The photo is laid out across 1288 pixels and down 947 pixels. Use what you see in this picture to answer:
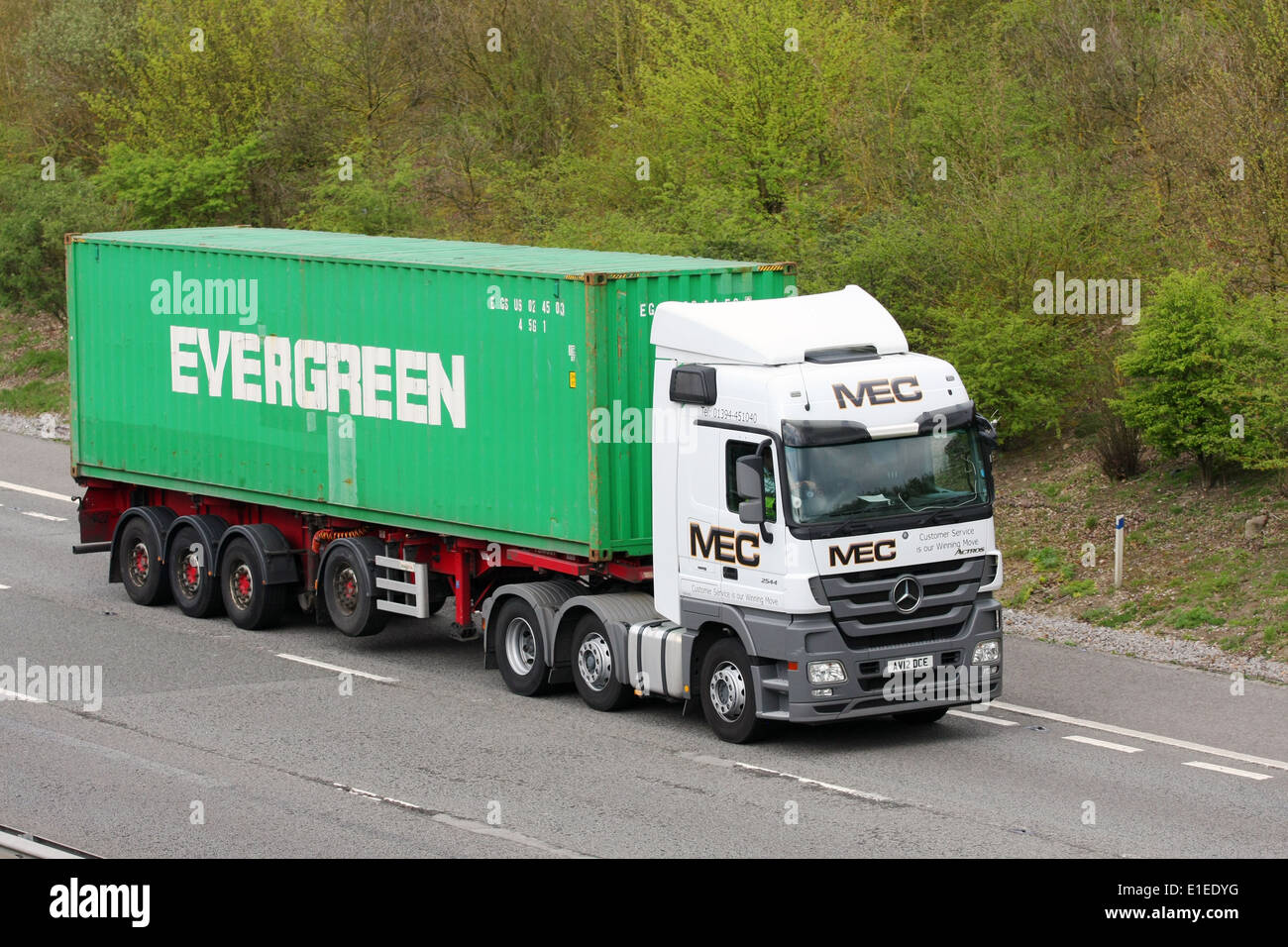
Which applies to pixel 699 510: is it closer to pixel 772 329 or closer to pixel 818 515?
pixel 818 515

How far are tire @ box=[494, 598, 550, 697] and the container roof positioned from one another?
9.54ft

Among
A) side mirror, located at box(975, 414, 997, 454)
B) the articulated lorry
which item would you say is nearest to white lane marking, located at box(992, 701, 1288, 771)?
the articulated lorry

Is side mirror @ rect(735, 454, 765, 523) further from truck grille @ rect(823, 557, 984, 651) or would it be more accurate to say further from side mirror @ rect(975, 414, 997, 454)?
side mirror @ rect(975, 414, 997, 454)

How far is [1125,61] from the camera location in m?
25.8

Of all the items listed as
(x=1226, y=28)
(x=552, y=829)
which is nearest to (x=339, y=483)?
(x=552, y=829)

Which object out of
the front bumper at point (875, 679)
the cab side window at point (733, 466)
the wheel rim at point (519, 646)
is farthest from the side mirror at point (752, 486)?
the wheel rim at point (519, 646)

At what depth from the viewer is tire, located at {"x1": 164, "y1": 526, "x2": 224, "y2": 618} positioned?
1883 cm

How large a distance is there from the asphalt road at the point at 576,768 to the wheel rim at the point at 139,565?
1.99m

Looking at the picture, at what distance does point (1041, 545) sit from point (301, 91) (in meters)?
22.1

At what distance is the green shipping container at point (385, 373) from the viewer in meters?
14.8

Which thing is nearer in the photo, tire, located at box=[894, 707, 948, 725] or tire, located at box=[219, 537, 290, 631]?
tire, located at box=[894, 707, 948, 725]

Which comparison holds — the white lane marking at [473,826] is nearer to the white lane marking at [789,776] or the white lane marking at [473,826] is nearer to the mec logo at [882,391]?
the white lane marking at [789,776]

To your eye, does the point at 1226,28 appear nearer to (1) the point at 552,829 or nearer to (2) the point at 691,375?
(2) the point at 691,375

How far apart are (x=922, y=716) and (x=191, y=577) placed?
8.34m
